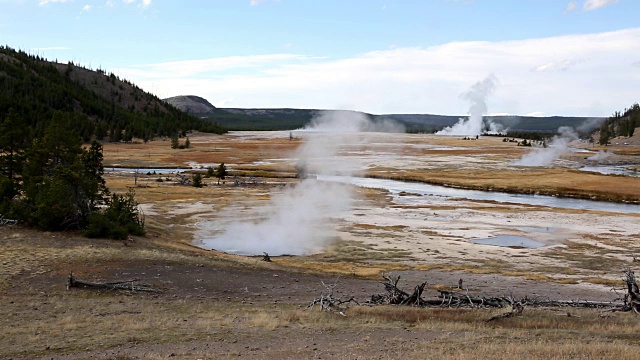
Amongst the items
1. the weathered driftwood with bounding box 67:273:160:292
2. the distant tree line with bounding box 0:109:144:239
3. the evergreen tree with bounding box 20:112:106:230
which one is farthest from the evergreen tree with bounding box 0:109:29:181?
the weathered driftwood with bounding box 67:273:160:292

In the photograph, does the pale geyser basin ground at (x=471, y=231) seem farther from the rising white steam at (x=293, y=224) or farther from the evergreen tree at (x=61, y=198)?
the evergreen tree at (x=61, y=198)

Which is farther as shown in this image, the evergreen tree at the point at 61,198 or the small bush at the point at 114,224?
the evergreen tree at the point at 61,198

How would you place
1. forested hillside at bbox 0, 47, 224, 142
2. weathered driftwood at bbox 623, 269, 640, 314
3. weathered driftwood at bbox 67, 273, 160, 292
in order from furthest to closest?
forested hillside at bbox 0, 47, 224, 142 → weathered driftwood at bbox 67, 273, 160, 292 → weathered driftwood at bbox 623, 269, 640, 314

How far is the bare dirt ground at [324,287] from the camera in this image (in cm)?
1541

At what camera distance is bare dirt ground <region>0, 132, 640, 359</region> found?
50.6 feet

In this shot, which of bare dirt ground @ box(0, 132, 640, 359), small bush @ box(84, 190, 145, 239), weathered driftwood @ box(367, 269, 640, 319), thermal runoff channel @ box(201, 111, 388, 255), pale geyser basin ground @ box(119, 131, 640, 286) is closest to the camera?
bare dirt ground @ box(0, 132, 640, 359)

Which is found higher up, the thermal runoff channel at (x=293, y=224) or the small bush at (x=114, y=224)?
the small bush at (x=114, y=224)

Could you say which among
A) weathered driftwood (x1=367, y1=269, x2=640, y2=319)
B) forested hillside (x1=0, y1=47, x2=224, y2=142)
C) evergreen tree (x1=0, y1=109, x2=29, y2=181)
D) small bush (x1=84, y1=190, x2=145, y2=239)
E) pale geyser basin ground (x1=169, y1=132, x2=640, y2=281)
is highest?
forested hillside (x1=0, y1=47, x2=224, y2=142)

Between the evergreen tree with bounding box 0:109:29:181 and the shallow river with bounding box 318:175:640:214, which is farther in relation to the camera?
the shallow river with bounding box 318:175:640:214

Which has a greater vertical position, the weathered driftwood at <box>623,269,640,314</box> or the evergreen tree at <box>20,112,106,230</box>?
the evergreen tree at <box>20,112,106,230</box>

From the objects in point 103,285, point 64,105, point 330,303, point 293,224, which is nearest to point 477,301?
point 330,303

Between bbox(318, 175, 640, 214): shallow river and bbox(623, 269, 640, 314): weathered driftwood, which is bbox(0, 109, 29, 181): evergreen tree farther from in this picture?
bbox(623, 269, 640, 314): weathered driftwood

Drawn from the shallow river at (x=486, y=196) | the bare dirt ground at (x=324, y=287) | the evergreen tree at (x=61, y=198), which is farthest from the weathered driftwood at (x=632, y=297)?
the shallow river at (x=486, y=196)

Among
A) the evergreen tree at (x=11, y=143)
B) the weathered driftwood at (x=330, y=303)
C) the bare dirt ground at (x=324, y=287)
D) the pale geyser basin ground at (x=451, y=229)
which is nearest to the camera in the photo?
the bare dirt ground at (x=324, y=287)
